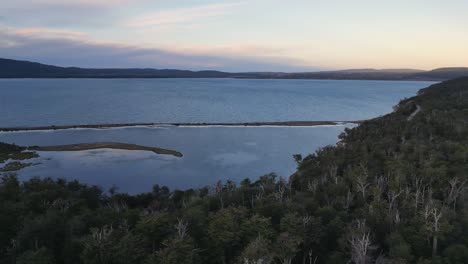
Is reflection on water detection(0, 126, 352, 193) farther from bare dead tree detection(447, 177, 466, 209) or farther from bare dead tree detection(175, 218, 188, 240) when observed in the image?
bare dead tree detection(447, 177, 466, 209)

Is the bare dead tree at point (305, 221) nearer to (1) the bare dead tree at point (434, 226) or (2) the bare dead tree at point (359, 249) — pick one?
(2) the bare dead tree at point (359, 249)

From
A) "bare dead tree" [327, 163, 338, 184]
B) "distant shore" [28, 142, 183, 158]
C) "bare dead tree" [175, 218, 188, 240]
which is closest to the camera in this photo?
"bare dead tree" [175, 218, 188, 240]

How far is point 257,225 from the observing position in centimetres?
2133

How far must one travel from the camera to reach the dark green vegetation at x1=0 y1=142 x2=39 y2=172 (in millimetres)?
46416

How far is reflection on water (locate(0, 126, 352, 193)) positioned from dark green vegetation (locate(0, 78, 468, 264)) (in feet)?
30.7

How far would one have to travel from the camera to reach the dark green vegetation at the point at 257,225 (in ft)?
60.8

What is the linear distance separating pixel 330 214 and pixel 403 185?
1045cm

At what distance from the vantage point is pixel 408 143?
42.2m

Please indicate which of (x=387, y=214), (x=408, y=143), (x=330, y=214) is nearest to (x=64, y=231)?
(x=330, y=214)

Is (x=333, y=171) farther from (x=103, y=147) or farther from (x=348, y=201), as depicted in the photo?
(x=103, y=147)

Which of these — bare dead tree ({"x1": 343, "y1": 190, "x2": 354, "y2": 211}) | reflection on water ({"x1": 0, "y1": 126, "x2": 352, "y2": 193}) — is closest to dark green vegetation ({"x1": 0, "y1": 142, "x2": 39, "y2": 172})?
reflection on water ({"x1": 0, "y1": 126, "x2": 352, "y2": 193})

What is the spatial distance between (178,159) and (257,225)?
32977 mm

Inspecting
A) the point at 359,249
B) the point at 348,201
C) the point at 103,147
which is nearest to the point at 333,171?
the point at 348,201

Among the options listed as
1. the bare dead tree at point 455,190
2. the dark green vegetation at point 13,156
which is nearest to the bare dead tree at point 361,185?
the bare dead tree at point 455,190
